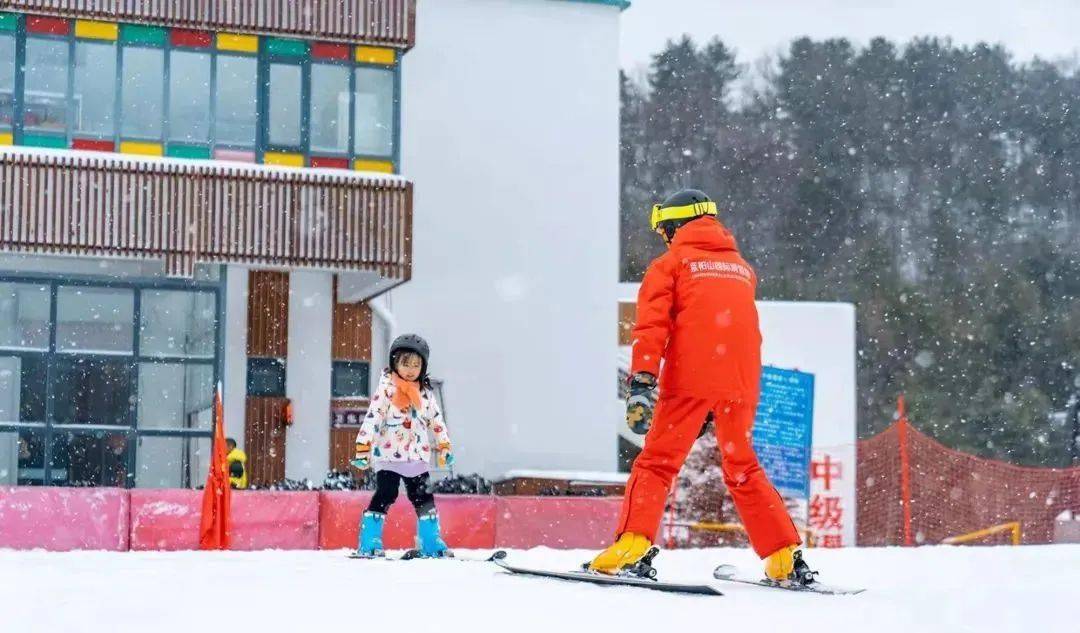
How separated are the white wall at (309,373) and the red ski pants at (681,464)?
717 inches

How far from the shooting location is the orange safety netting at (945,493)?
23.7 meters

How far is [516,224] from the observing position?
2741 cm

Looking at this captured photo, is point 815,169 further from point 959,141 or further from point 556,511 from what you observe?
point 556,511

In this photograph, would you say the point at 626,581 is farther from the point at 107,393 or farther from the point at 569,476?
the point at 569,476

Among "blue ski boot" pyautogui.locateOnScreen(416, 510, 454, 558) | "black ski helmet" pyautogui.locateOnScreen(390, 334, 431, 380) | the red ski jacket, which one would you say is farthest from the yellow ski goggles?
"blue ski boot" pyautogui.locateOnScreen(416, 510, 454, 558)

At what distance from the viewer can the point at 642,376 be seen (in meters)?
7.06

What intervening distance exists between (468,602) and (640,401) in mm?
1336

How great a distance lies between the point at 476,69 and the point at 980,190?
35164 millimetres

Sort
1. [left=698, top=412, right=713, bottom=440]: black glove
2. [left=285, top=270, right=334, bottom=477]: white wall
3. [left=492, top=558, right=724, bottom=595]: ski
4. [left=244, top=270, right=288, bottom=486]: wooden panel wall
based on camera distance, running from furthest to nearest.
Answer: [left=285, top=270, right=334, bottom=477]: white wall < [left=244, top=270, right=288, bottom=486]: wooden panel wall < [left=698, top=412, right=713, bottom=440]: black glove < [left=492, top=558, right=724, bottom=595]: ski

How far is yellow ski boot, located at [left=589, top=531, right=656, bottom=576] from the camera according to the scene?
7098mm

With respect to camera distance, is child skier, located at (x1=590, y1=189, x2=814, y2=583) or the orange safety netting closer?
child skier, located at (x1=590, y1=189, x2=814, y2=583)

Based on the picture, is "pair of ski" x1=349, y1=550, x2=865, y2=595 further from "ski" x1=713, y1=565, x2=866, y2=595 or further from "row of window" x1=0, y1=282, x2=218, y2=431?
"row of window" x1=0, y1=282, x2=218, y2=431

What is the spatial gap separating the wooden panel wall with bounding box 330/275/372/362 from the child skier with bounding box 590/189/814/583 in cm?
1865

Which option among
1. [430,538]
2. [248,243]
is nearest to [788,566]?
[430,538]
